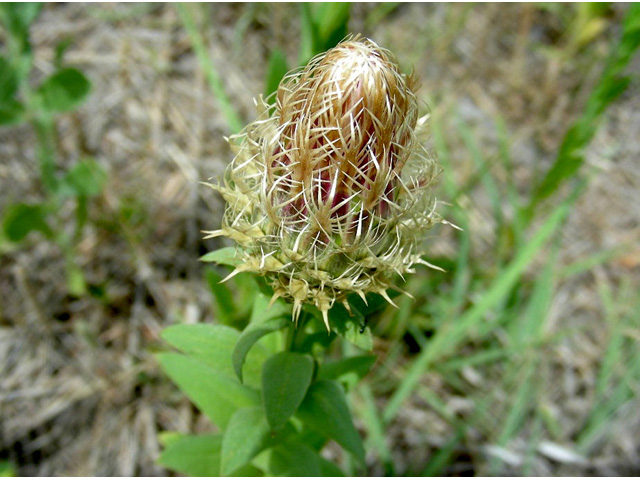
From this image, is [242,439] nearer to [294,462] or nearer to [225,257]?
[294,462]

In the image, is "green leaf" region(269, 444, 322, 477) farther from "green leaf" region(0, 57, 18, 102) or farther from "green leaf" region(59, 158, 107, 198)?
"green leaf" region(0, 57, 18, 102)

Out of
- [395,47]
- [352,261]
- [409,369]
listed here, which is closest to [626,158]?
[395,47]

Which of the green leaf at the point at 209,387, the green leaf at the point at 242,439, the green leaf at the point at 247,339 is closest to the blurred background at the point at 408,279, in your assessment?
the green leaf at the point at 209,387

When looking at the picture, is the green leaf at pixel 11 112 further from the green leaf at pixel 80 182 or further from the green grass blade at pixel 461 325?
the green grass blade at pixel 461 325

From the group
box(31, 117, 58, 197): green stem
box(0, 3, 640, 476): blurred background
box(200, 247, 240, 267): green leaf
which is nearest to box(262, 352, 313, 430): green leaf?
box(200, 247, 240, 267): green leaf

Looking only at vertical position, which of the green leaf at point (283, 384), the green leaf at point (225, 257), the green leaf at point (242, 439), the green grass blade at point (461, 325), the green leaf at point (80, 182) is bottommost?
the green grass blade at point (461, 325)

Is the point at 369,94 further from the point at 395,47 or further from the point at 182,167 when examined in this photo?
the point at 395,47
